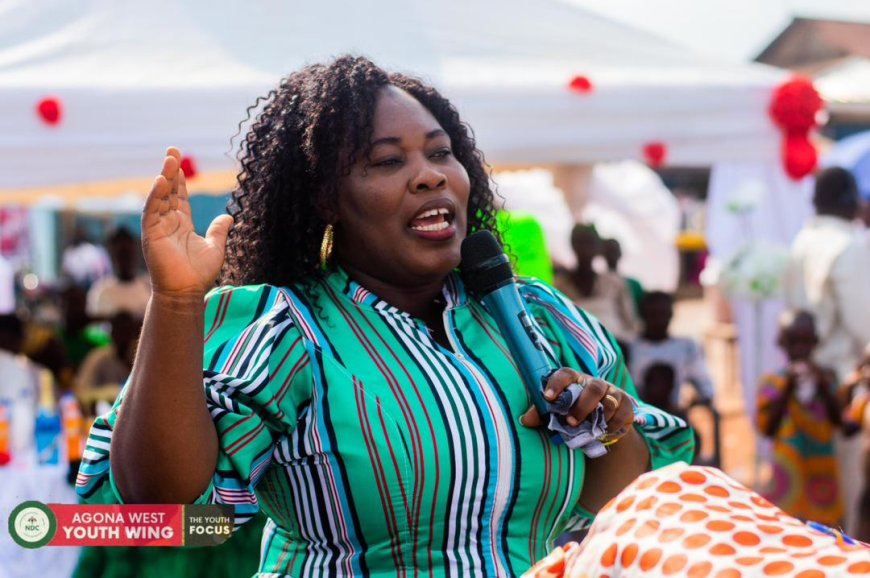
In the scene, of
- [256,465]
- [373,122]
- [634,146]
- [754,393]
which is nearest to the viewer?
[256,465]

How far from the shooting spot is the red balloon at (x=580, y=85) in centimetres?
513

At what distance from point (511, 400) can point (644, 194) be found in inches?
413

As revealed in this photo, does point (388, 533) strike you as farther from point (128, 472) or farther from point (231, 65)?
point (231, 65)

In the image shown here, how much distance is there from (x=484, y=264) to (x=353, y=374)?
0.30 meters

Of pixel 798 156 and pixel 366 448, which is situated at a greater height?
pixel 798 156

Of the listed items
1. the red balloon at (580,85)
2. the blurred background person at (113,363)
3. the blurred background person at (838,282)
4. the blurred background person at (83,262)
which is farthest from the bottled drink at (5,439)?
the blurred background person at (83,262)

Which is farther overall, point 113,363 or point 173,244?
point 113,363

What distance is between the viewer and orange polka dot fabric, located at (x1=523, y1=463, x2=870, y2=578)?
1.14m

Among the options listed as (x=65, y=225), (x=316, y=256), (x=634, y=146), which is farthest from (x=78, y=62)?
(x=65, y=225)

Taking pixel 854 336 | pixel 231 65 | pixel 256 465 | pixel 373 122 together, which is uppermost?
pixel 231 65

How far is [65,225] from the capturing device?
18.7m

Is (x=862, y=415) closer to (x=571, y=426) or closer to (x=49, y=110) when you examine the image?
(x=49, y=110)

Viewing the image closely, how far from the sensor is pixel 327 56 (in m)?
4.83

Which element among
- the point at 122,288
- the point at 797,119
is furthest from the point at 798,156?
the point at 122,288
